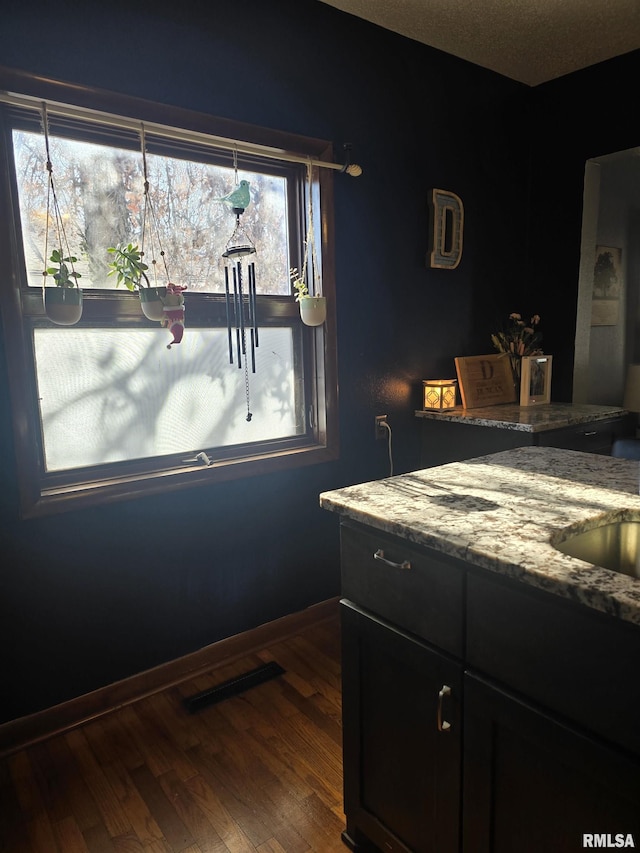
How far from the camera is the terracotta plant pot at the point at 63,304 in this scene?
173 cm

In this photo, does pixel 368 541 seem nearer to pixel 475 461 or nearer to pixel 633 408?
pixel 475 461

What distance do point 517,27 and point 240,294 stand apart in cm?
191

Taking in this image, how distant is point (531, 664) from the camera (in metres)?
0.96

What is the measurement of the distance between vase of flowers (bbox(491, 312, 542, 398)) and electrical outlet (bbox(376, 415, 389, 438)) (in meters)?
0.87

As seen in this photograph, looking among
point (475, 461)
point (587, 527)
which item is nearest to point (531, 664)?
point (587, 527)

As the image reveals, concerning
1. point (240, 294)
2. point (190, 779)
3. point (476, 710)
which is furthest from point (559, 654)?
point (240, 294)

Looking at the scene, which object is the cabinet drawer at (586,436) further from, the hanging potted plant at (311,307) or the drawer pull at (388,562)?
the drawer pull at (388,562)

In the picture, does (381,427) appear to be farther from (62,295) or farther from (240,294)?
(62,295)

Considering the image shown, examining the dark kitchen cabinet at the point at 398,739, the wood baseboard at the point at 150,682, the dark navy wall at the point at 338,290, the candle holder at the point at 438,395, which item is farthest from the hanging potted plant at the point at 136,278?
the candle holder at the point at 438,395

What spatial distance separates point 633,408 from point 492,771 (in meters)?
2.93

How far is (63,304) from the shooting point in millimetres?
1745

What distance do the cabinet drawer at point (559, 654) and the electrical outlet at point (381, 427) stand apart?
1743mm

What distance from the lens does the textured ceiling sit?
244cm

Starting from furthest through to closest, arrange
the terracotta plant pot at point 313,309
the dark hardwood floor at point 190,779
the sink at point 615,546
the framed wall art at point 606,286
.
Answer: the framed wall art at point 606,286 → the terracotta plant pot at point 313,309 → the dark hardwood floor at point 190,779 → the sink at point 615,546
